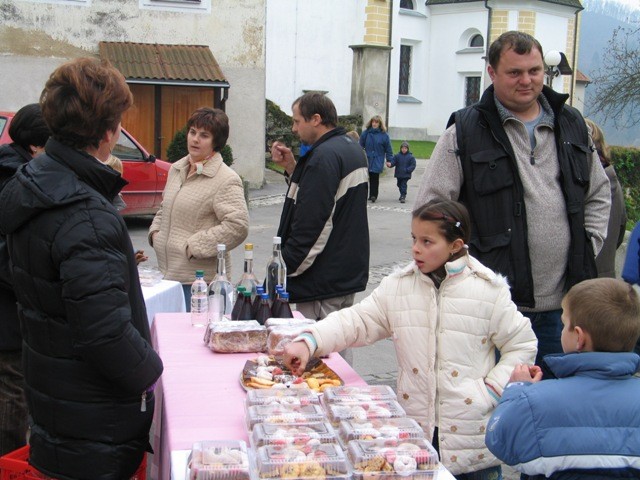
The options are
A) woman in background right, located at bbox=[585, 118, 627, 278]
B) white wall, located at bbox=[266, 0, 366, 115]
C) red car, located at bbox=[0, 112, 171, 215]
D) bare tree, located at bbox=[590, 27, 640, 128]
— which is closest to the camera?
woman in background right, located at bbox=[585, 118, 627, 278]

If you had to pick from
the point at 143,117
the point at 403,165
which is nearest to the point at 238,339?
the point at 143,117

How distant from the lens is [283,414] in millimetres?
3018

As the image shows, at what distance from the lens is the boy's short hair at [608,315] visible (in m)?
2.85

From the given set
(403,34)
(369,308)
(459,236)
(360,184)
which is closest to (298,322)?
(369,308)

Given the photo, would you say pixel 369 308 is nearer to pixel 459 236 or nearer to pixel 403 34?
pixel 459 236

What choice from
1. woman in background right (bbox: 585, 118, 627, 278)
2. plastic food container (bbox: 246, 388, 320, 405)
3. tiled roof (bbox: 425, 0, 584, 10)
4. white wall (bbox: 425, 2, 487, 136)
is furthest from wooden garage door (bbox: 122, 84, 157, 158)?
tiled roof (bbox: 425, 0, 584, 10)

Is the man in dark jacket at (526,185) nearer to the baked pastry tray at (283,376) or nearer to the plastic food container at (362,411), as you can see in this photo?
the baked pastry tray at (283,376)

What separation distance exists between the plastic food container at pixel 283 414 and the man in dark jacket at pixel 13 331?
4.93 feet

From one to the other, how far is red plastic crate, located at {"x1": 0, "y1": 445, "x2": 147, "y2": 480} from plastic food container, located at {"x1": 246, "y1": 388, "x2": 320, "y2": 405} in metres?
0.54

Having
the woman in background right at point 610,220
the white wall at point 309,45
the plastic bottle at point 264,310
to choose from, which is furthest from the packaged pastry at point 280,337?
the white wall at point 309,45

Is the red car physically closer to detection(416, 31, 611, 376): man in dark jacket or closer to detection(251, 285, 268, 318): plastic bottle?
detection(251, 285, 268, 318): plastic bottle

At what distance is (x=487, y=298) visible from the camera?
139 inches

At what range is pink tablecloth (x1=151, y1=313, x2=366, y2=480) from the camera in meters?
3.25

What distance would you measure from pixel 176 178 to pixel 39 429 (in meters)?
2.94
